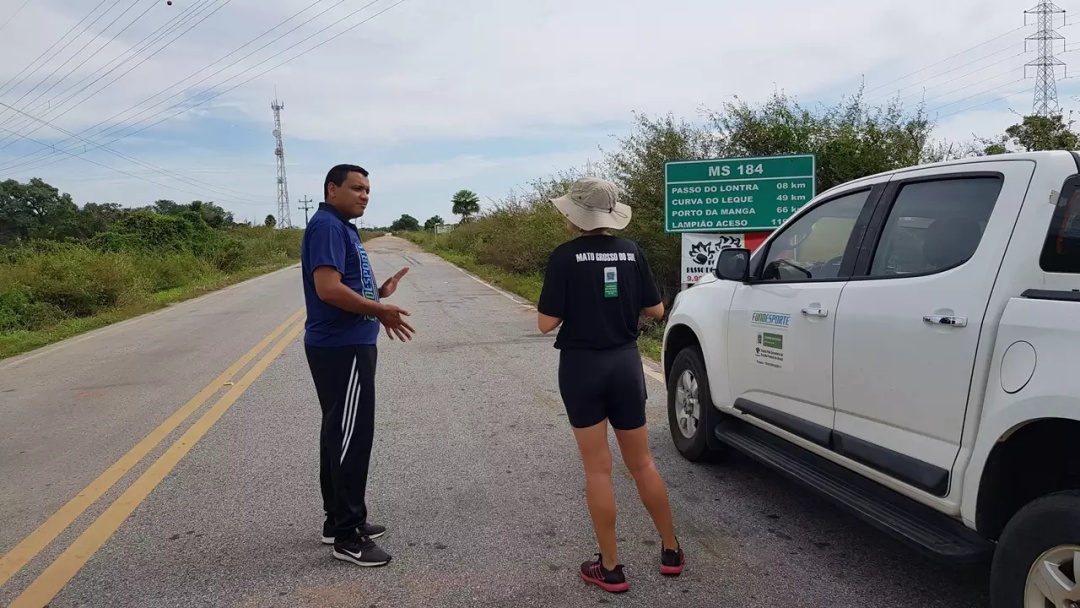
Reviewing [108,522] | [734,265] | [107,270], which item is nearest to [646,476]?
[734,265]

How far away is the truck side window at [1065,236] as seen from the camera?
2.63 meters

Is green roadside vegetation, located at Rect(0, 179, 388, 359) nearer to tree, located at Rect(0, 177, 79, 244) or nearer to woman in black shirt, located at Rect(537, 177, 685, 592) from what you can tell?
tree, located at Rect(0, 177, 79, 244)

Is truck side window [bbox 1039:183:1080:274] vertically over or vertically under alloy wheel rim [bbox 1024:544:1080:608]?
over

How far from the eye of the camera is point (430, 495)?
15.0ft

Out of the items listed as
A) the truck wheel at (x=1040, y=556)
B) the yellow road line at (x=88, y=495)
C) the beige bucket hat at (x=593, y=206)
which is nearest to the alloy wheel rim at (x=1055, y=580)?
the truck wheel at (x=1040, y=556)

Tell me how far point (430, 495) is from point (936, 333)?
295 centimetres

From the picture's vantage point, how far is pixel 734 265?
14.4 feet

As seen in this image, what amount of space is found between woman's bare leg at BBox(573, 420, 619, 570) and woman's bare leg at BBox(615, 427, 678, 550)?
137mm

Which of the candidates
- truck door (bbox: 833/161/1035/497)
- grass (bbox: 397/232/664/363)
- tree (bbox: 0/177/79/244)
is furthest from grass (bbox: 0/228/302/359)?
tree (bbox: 0/177/79/244)

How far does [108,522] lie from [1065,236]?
4791mm

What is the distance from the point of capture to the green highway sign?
8.98 m

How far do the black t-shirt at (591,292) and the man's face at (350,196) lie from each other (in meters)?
1.03

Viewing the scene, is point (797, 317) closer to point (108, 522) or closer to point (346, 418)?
point (346, 418)

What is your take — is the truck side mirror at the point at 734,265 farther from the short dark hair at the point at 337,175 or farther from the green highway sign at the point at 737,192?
the green highway sign at the point at 737,192
